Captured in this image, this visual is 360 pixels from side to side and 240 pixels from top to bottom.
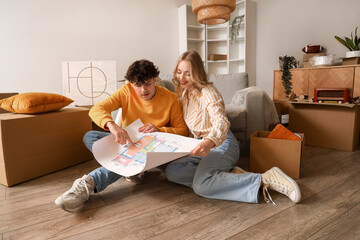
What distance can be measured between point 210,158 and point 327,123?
1408mm

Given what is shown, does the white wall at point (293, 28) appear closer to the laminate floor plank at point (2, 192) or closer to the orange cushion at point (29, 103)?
the orange cushion at point (29, 103)

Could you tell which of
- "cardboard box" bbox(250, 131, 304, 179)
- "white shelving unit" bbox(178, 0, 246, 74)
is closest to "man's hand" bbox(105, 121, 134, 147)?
"cardboard box" bbox(250, 131, 304, 179)

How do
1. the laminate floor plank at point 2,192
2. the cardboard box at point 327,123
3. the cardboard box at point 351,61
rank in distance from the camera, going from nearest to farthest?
the laminate floor plank at point 2,192 → the cardboard box at point 327,123 → the cardboard box at point 351,61

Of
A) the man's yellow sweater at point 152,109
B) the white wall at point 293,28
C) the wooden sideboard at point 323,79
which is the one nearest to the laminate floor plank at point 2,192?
the man's yellow sweater at point 152,109

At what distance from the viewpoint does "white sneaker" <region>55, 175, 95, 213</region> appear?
3.45 ft

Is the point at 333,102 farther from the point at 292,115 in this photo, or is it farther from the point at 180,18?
the point at 180,18

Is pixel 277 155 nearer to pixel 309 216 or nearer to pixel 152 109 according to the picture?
pixel 309 216

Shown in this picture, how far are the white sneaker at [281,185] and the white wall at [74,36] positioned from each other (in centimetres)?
274

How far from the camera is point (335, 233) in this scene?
3.06 feet

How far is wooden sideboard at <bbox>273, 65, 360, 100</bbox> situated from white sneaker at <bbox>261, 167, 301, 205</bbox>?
2011 mm

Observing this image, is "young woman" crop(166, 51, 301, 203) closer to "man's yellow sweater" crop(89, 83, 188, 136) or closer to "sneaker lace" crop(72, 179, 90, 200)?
"man's yellow sweater" crop(89, 83, 188, 136)

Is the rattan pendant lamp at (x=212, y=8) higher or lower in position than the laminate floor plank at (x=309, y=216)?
higher

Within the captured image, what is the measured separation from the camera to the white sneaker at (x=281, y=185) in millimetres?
1141

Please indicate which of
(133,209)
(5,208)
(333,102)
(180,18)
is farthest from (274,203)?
(180,18)
